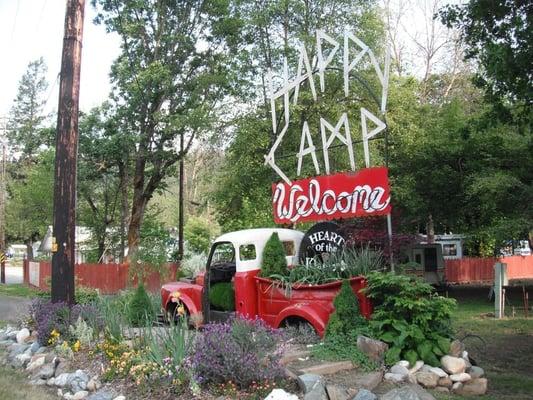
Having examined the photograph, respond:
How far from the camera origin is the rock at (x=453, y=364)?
270 inches

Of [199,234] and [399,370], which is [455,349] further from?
[199,234]

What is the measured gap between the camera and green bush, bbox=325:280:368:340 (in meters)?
7.46

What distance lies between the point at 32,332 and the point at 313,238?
579cm

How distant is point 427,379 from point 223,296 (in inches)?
157

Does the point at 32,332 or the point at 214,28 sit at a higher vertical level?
the point at 214,28

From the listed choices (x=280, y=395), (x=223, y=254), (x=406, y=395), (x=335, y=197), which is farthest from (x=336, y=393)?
(x=223, y=254)

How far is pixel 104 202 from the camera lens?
31.8m

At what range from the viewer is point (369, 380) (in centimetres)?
638

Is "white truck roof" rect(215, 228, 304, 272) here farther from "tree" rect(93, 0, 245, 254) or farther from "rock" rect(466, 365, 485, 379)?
"tree" rect(93, 0, 245, 254)

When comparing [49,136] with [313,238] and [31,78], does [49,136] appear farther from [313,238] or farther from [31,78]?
[31,78]

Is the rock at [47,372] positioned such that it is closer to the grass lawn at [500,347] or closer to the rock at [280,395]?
the rock at [280,395]

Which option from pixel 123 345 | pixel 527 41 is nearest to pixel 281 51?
pixel 527 41

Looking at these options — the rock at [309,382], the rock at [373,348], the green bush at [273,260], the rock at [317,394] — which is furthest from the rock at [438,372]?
the green bush at [273,260]

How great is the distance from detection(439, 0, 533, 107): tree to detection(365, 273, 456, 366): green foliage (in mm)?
5545
